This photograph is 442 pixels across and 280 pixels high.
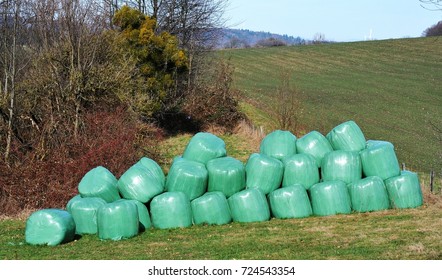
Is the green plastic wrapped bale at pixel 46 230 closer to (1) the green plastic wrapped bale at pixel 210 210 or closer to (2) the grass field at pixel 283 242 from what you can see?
(2) the grass field at pixel 283 242

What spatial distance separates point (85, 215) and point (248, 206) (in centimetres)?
363

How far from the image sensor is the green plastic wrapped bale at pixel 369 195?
15.1m

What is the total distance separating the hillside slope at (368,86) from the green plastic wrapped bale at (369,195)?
40.0ft

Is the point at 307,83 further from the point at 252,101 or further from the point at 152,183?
the point at 152,183

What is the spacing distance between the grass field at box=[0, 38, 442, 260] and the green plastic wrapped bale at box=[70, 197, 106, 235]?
26 cm

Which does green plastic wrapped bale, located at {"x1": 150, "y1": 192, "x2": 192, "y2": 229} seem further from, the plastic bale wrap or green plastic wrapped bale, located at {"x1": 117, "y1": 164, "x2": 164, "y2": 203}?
green plastic wrapped bale, located at {"x1": 117, "y1": 164, "x2": 164, "y2": 203}

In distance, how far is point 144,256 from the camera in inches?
462

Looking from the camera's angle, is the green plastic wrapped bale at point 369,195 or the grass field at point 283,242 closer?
the grass field at point 283,242

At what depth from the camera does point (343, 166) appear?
1559 centimetres

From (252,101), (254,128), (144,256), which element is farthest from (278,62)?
(144,256)

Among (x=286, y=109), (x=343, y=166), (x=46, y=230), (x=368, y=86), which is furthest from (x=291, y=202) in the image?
(x=368, y=86)

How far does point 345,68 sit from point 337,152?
162ft

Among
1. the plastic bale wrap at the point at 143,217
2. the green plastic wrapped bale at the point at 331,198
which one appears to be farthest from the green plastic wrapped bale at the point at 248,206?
the plastic bale wrap at the point at 143,217

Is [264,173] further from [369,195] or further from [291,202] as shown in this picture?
[369,195]
